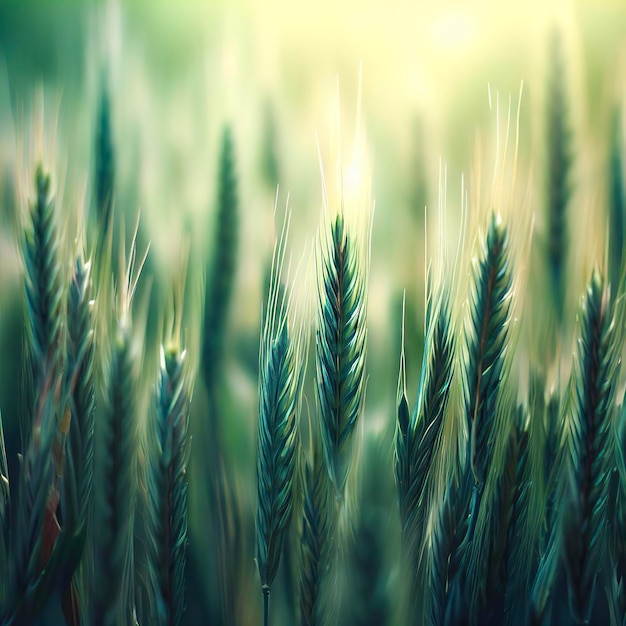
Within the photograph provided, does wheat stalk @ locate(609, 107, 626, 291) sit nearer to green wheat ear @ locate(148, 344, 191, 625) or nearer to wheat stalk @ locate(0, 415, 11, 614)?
green wheat ear @ locate(148, 344, 191, 625)

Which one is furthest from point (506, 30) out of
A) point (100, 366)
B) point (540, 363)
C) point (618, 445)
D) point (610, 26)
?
point (100, 366)

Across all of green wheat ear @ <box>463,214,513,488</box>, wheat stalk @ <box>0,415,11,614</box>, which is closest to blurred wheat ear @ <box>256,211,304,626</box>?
green wheat ear @ <box>463,214,513,488</box>

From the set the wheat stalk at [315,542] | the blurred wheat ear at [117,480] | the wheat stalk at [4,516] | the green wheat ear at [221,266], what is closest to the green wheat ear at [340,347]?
the wheat stalk at [315,542]

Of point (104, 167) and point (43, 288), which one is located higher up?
point (104, 167)

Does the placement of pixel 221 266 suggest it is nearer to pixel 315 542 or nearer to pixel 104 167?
pixel 104 167

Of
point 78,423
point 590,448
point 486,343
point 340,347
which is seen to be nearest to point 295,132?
point 340,347

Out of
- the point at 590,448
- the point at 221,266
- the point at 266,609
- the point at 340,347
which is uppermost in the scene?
the point at 221,266
